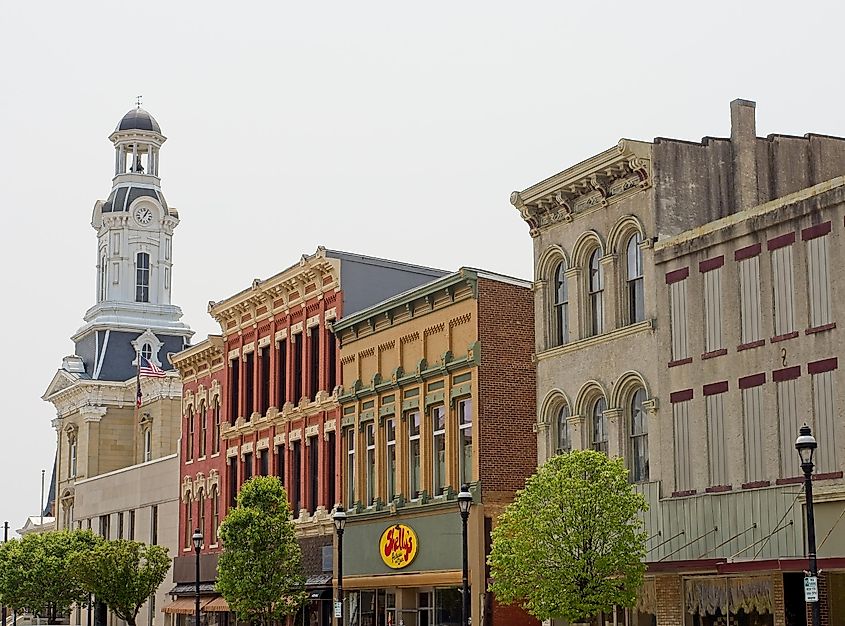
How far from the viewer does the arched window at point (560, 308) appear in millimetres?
39688

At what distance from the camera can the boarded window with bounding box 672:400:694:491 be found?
3419 cm

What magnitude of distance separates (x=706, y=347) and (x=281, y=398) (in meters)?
23.5

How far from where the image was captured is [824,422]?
99.8 ft

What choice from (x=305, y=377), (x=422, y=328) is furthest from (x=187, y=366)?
(x=422, y=328)

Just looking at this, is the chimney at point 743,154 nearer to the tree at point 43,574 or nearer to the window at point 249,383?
the window at point 249,383

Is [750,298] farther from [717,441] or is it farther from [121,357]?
[121,357]

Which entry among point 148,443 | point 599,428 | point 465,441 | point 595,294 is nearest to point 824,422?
point 599,428

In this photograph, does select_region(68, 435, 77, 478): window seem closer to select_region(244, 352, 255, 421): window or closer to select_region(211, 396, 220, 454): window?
select_region(211, 396, 220, 454): window

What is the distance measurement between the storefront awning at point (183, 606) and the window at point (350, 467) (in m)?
12.3

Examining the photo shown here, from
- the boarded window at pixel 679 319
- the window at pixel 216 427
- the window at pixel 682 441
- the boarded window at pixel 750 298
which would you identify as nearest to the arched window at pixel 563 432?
the window at pixel 682 441

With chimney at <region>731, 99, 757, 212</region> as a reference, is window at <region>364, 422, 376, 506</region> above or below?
below

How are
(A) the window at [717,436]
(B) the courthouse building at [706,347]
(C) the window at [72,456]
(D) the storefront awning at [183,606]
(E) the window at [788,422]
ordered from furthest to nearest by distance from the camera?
(C) the window at [72,456], (D) the storefront awning at [183,606], (A) the window at [717,436], (E) the window at [788,422], (B) the courthouse building at [706,347]

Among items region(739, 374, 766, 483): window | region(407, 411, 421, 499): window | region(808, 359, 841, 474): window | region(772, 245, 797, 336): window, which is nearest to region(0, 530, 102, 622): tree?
region(407, 411, 421, 499): window

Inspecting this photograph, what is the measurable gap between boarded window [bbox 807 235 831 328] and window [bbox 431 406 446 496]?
1439 cm
